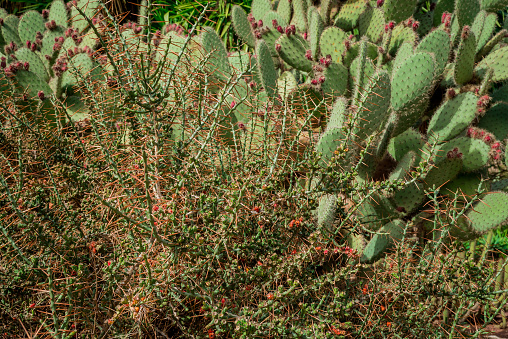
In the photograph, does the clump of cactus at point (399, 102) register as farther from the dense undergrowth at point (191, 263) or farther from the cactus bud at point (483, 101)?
the dense undergrowth at point (191, 263)

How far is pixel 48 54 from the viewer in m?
3.01

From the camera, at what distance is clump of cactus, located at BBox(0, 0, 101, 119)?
2.42 m

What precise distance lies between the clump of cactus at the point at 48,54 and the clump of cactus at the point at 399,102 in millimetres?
859

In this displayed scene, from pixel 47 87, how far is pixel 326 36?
1.68 m

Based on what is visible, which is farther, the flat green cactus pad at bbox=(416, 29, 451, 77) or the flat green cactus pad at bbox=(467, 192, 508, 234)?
the flat green cactus pad at bbox=(416, 29, 451, 77)

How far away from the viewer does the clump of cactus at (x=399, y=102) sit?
1.80 metres

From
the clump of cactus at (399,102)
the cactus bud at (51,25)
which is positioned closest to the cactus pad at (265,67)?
the clump of cactus at (399,102)

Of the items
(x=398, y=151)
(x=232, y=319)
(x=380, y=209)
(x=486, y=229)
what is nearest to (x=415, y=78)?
(x=398, y=151)

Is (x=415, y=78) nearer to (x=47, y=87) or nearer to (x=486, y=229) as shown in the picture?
(x=486, y=229)

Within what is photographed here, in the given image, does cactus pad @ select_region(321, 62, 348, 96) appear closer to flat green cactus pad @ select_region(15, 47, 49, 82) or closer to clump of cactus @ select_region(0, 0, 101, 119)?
clump of cactus @ select_region(0, 0, 101, 119)

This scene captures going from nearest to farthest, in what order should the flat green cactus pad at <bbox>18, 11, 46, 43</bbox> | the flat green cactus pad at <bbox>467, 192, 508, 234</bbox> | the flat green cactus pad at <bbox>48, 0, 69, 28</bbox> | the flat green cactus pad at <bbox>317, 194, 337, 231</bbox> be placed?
the flat green cactus pad at <bbox>317, 194, 337, 231</bbox> → the flat green cactus pad at <bbox>467, 192, 508, 234</bbox> → the flat green cactus pad at <bbox>18, 11, 46, 43</bbox> → the flat green cactus pad at <bbox>48, 0, 69, 28</bbox>

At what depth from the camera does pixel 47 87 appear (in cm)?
256

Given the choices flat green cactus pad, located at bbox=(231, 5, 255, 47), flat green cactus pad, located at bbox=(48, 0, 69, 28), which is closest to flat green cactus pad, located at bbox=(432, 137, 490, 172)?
flat green cactus pad, located at bbox=(231, 5, 255, 47)

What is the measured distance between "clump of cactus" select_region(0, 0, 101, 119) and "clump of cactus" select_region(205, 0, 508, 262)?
86 cm
